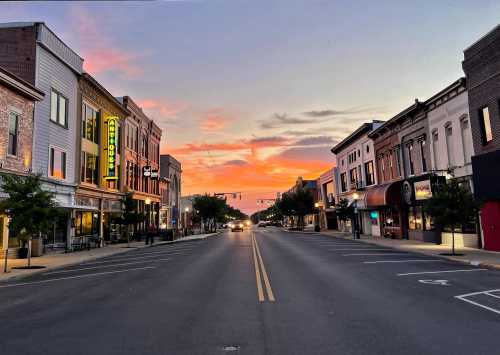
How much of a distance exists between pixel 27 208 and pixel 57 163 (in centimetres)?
1192

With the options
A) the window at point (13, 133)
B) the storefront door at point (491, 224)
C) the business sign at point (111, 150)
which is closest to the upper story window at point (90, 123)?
the business sign at point (111, 150)

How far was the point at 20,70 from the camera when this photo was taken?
26.2 m

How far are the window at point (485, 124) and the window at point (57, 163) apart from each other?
27.6m

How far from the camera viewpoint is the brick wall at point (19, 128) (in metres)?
22.4

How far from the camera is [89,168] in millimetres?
34125

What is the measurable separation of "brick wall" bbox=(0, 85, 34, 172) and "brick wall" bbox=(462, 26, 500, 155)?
88.1 ft

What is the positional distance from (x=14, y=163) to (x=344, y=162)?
140ft

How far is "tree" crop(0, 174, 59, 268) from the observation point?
1748 centimetres

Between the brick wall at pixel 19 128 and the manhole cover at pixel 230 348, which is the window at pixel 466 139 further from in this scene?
the brick wall at pixel 19 128

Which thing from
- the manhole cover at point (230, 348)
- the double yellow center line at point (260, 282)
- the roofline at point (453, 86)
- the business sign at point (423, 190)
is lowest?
the manhole cover at point (230, 348)

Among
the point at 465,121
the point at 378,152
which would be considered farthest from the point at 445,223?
the point at 378,152

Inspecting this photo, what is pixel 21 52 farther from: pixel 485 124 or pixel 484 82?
pixel 485 124

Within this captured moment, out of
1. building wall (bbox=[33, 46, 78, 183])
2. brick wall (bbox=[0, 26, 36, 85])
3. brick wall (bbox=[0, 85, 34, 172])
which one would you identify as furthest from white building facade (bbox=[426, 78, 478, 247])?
brick wall (bbox=[0, 26, 36, 85])

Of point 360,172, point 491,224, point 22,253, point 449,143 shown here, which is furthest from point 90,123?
point 360,172
